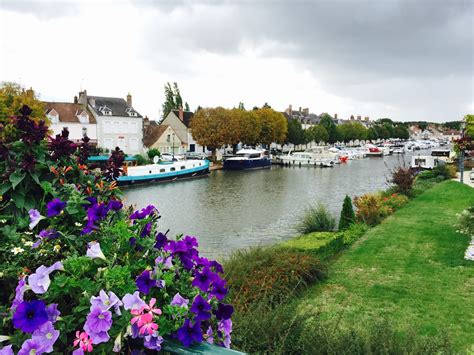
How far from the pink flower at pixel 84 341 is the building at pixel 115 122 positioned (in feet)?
191

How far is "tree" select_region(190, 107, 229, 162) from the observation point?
5812 cm

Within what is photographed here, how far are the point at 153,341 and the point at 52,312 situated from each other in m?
0.52

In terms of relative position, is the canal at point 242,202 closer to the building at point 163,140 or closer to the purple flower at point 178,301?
the purple flower at point 178,301

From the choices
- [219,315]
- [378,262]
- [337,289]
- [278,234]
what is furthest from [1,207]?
[278,234]

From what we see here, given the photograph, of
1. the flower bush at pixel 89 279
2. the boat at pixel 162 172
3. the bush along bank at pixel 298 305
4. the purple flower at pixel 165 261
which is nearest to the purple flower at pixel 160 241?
the flower bush at pixel 89 279

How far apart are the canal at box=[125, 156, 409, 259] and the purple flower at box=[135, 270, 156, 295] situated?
1129 centimetres

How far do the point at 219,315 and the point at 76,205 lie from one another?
127 centimetres

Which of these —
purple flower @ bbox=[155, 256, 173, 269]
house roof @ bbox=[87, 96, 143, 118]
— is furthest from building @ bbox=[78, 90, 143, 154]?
purple flower @ bbox=[155, 256, 173, 269]

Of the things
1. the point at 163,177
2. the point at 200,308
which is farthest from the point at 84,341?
the point at 163,177

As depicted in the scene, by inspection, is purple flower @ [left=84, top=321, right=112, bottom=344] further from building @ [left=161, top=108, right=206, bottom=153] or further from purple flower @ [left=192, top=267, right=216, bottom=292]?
building @ [left=161, top=108, right=206, bottom=153]

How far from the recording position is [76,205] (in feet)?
9.72

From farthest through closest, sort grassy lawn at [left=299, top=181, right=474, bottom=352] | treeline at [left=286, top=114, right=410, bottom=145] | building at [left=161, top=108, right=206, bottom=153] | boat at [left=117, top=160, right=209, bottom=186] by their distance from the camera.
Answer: treeline at [left=286, top=114, right=410, bottom=145] → building at [left=161, top=108, right=206, bottom=153] → boat at [left=117, top=160, right=209, bottom=186] → grassy lawn at [left=299, top=181, right=474, bottom=352]

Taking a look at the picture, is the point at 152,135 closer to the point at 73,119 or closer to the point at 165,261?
the point at 73,119

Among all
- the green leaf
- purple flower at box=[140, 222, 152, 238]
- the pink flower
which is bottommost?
the pink flower
